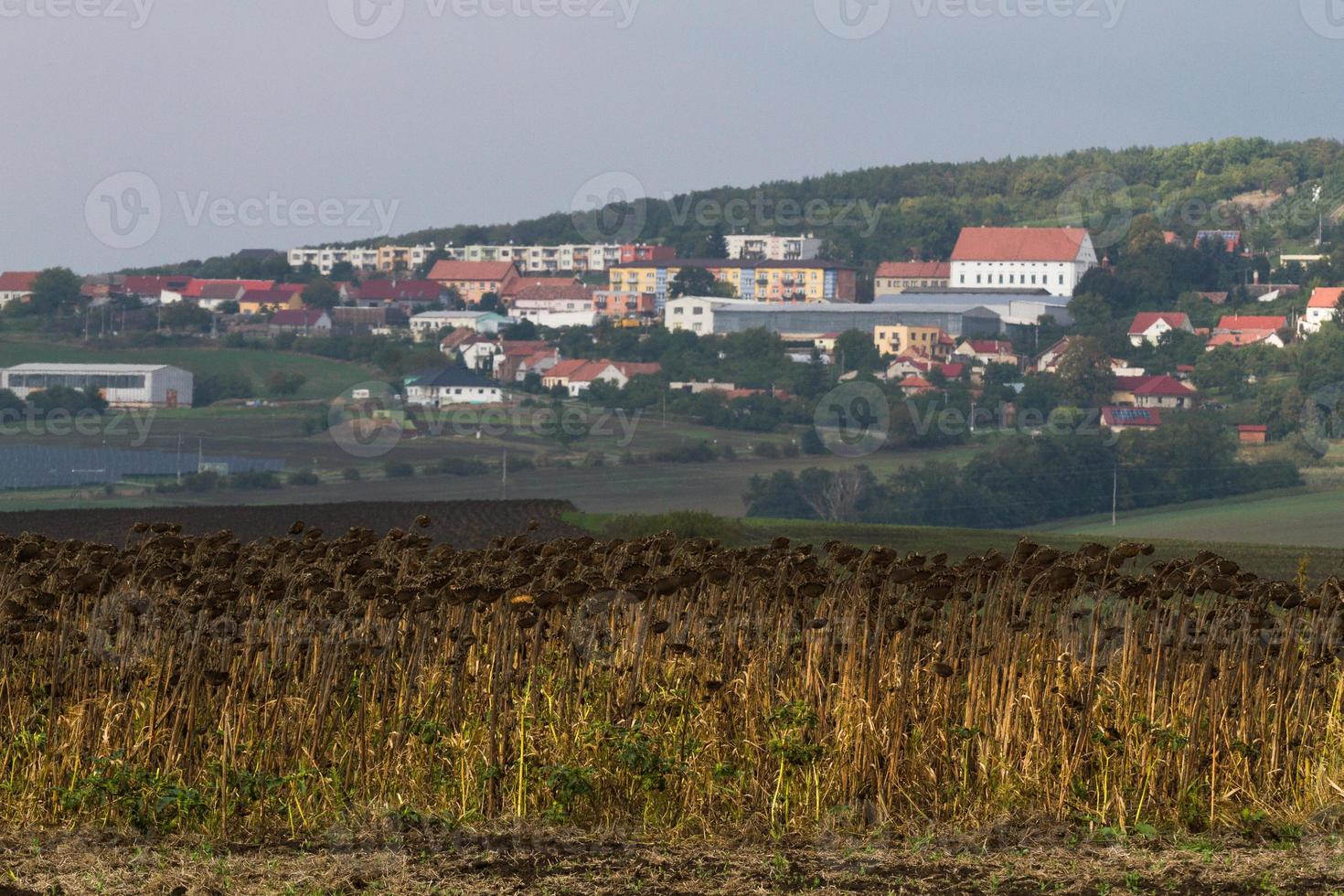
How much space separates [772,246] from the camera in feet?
620

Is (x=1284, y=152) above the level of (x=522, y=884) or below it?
above

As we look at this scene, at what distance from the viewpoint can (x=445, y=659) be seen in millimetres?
8484

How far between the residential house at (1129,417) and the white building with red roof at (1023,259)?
2140 inches

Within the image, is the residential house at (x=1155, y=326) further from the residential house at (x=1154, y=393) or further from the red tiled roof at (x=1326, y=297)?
the residential house at (x=1154, y=393)

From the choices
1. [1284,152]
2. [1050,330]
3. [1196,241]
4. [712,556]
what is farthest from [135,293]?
[712,556]

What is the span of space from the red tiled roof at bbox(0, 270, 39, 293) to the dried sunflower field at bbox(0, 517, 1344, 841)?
158m

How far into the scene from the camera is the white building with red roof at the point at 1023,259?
16800 centimetres

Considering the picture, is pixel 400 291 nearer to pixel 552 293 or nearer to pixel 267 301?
pixel 267 301

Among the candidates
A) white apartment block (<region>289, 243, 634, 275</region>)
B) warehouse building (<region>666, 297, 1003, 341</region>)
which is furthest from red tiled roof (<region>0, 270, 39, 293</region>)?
warehouse building (<region>666, 297, 1003, 341</region>)

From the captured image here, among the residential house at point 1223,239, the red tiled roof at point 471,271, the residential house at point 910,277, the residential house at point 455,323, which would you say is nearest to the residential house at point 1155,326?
the residential house at point 1223,239

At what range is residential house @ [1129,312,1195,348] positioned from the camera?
134 metres

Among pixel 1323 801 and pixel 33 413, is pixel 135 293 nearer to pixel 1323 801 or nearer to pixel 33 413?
pixel 33 413

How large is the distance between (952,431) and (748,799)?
10489 cm

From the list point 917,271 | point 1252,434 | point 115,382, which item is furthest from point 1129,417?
point 115,382
